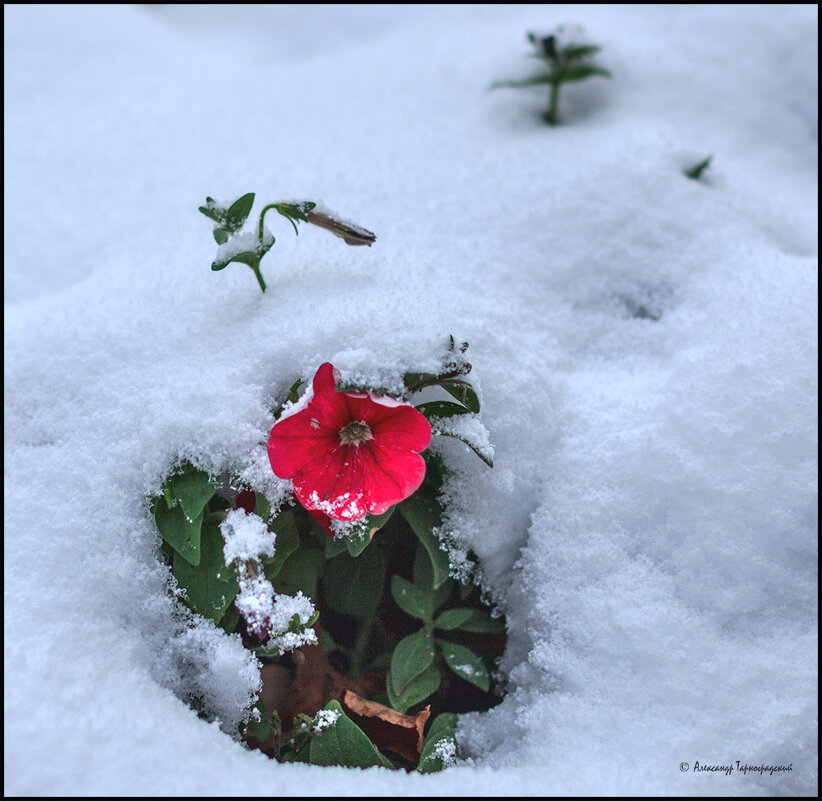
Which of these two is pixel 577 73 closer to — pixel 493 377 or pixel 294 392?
pixel 493 377

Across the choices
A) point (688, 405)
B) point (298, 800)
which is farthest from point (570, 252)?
point (298, 800)

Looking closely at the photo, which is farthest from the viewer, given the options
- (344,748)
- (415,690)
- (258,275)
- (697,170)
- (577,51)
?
(577,51)

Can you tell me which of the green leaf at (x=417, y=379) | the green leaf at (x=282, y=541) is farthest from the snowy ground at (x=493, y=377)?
the green leaf at (x=282, y=541)

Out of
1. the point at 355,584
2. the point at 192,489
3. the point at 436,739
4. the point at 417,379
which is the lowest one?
the point at 436,739

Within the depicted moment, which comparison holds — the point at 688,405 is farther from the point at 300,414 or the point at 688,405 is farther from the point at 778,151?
the point at 778,151

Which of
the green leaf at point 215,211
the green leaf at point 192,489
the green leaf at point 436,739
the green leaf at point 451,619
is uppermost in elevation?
the green leaf at point 215,211

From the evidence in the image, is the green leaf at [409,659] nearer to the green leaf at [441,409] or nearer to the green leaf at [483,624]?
the green leaf at [483,624]

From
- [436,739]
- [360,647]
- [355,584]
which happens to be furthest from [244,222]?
[436,739]
